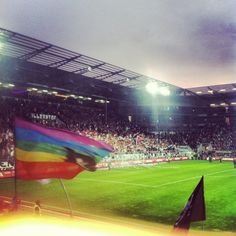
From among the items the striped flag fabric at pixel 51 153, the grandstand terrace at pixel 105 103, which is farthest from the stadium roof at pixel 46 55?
the striped flag fabric at pixel 51 153

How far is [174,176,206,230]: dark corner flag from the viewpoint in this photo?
7.08 m

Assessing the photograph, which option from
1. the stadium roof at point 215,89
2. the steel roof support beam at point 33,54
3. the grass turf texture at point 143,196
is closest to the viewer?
the grass turf texture at point 143,196

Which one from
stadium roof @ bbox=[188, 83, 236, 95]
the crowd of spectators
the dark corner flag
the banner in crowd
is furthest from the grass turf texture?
stadium roof @ bbox=[188, 83, 236, 95]

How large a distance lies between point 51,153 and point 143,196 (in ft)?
36.4

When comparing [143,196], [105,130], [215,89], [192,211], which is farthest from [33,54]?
[215,89]

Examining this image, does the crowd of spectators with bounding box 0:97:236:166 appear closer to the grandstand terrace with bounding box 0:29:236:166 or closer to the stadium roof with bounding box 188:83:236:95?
the grandstand terrace with bounding box 0:29:236:166

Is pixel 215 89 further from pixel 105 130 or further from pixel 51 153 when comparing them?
pixel 51 153

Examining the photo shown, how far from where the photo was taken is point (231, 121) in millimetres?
69938

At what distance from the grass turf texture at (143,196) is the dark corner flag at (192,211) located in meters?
6.25

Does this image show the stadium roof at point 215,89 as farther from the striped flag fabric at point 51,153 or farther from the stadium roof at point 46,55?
the striped flag fabric at point 51,153

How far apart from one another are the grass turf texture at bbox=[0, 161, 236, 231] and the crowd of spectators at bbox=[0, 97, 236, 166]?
10662mm

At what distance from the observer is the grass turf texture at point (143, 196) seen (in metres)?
15.3

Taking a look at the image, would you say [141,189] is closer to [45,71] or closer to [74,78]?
[45,71]

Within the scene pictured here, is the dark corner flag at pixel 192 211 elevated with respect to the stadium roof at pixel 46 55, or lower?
lower
